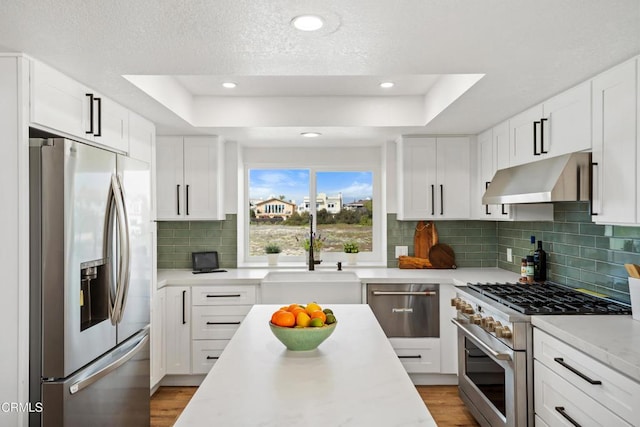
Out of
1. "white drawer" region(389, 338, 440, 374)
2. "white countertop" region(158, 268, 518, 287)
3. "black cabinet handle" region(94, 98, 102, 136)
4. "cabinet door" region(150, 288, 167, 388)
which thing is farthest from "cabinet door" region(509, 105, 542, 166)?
"cabinet door" region(150, 288, 167, 388)

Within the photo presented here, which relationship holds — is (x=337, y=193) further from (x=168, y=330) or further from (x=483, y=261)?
(x=168, y=330)

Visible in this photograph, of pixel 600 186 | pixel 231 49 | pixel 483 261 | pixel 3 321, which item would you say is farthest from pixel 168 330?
pixel 600 186

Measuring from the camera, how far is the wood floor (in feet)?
10.2

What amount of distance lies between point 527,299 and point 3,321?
270 centimetres

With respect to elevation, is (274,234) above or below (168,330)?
above

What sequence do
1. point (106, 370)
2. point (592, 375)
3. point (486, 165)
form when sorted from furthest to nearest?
point (486, 165) < point (106, 370) < point (592, 375)

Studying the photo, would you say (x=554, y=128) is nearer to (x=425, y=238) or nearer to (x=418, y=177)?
(x=418, y=177)

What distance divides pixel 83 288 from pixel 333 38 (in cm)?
167

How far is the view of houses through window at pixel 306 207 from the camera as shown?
4.70 meters

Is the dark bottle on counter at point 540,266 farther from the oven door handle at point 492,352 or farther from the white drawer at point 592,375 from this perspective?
the white drawer at point 592,375

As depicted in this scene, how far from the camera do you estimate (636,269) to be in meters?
2.14

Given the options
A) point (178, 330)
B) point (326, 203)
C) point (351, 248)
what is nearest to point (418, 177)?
point (351, 248)

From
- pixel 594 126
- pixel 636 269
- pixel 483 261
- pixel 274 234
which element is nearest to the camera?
pixel 636 269

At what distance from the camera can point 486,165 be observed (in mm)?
3789
